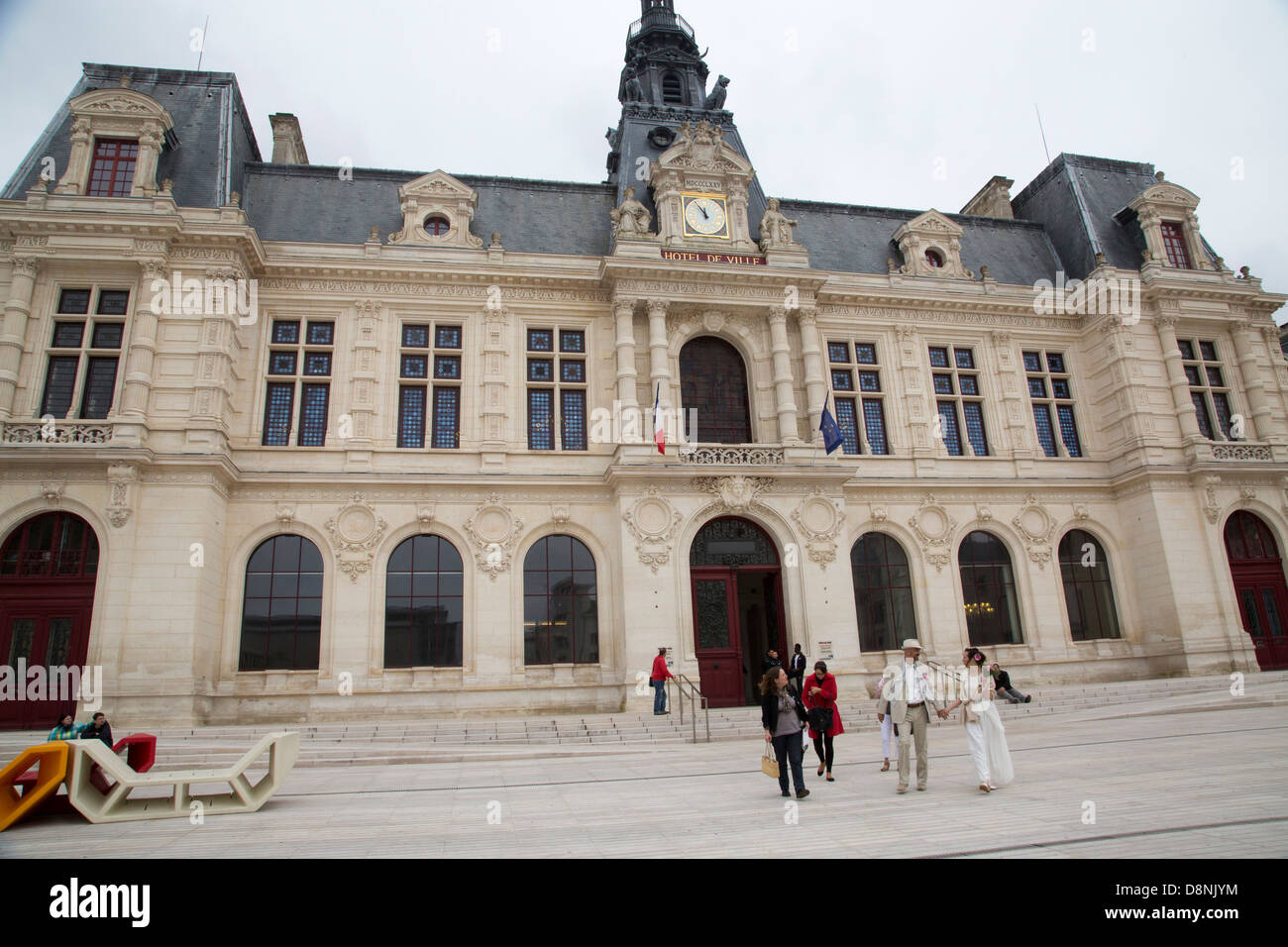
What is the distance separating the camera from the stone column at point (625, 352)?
23.9m

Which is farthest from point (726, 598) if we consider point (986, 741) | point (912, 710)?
point (986, 741)

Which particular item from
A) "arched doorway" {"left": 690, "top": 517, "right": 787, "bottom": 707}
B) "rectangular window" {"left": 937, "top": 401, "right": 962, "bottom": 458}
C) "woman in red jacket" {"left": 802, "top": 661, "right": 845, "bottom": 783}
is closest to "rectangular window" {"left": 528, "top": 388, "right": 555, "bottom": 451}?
"arched doorway" {"left": 690, "top": 517, "right": 787, "bottom": 707}

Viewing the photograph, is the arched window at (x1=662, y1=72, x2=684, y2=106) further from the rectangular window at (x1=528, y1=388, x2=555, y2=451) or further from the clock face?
the rectangular window at (x1=528, y1=388, x2=555, y2=451)

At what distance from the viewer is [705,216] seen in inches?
1037

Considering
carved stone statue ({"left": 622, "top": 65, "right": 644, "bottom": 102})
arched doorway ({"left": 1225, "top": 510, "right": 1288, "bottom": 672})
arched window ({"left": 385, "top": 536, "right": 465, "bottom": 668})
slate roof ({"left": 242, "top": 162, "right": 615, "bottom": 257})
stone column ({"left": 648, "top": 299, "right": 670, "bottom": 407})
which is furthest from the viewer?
carved stone statue ({"left": 622, "top": 65, "right": 644, "bottom": 102})

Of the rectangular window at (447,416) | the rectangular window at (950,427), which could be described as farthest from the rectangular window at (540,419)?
the rectangular window at (950,427)

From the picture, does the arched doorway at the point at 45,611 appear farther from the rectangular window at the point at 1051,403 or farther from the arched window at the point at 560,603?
the rectangular window at the point at 1051,403

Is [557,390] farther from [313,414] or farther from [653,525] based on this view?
[313,414]

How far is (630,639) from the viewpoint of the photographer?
21734 millimetres

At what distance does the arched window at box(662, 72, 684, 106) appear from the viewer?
106 ft

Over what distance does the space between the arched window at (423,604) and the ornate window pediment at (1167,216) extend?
2773cm

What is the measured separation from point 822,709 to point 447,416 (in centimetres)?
1649

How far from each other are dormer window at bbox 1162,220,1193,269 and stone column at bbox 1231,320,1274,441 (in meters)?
3.04
